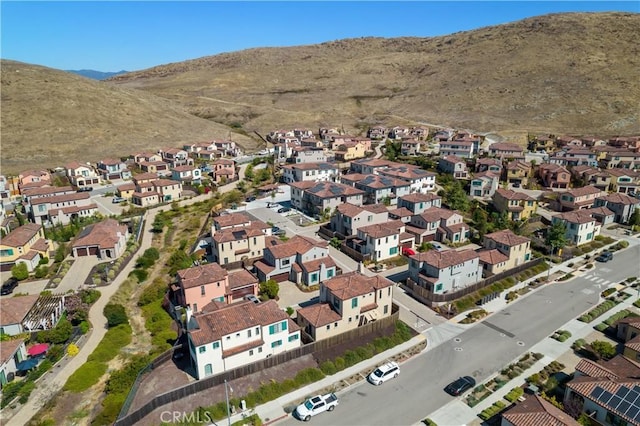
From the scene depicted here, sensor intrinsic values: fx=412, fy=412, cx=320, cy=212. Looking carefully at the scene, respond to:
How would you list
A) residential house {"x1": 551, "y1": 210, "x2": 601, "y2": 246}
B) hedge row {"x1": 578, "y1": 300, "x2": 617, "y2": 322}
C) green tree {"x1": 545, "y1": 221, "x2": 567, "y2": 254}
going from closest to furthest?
1. hedge row {"x1": 578, "y1": 300, "x2": 617, "y2": 322}
2. green tree {"x1": 545, "y1": 221, "x2": 567, "y2": 254}
3. residential house {"x1": 551, "y1": 210, "x2": 601, "y2": 246}

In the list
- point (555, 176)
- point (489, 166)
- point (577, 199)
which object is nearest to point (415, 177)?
point (489, 166)

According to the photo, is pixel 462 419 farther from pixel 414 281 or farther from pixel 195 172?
pixel 195 172

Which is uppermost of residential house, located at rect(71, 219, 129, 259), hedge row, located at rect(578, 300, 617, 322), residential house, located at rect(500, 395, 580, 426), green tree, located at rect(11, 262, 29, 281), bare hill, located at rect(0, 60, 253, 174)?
bare hill, located at rect(0, 60, 253, 174)

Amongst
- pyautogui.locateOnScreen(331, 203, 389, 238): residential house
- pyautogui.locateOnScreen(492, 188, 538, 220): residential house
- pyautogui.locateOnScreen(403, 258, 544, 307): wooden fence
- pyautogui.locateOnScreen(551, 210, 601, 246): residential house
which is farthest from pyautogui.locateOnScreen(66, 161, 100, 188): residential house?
pyautogui.locateOnScreen(551, 210, 601, 246): residential house

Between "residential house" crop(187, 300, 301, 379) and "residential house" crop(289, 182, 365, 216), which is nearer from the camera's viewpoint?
"residential house" crop(187, 300, 301, 379)

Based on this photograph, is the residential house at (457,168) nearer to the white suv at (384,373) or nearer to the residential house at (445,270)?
the residential house at (445,270)

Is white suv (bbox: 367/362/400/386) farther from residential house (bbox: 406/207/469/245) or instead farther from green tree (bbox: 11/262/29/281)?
green tree (bbox: 11/262/29/281)

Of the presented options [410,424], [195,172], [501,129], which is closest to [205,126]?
[195,172]

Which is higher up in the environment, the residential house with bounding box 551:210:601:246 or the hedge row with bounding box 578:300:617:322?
the residential house with bounding box 551:210:601:246
